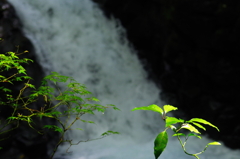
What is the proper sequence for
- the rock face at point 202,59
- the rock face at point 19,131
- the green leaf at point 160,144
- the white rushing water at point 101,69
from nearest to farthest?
the green leaf at point 160,144 → the rock face at point 19,131 → the rock face at point 202,59 → the white rushing water at point 101,69

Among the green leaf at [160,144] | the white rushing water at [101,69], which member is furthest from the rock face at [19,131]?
the green leaf at [160,144]

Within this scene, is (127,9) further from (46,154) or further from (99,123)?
(46,154)

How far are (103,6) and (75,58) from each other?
2.67 metres

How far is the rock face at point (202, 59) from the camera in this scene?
4.21m

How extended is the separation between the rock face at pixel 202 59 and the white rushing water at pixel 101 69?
66 centimetres

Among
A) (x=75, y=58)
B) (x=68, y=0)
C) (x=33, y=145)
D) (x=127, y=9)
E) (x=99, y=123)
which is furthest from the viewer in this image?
(x=68, y=0)

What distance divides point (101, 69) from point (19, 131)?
9.91 ft

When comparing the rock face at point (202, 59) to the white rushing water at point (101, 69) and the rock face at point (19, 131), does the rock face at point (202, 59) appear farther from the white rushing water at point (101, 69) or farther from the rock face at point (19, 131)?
the rock face at point (19, 131)

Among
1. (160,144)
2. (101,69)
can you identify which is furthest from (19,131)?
(160,144)

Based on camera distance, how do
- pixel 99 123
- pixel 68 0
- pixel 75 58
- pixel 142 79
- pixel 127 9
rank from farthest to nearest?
pixel 68 0
pixel 127 9
pixel 142 79
pixel 75 58
pixel 99 123

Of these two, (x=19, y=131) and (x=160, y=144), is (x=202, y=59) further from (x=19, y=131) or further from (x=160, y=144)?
(x=160, y=144)

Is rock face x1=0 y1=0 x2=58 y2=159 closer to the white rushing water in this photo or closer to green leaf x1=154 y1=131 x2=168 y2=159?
the white rushing water

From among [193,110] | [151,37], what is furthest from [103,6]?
[193,110]

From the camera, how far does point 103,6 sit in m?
7.48
